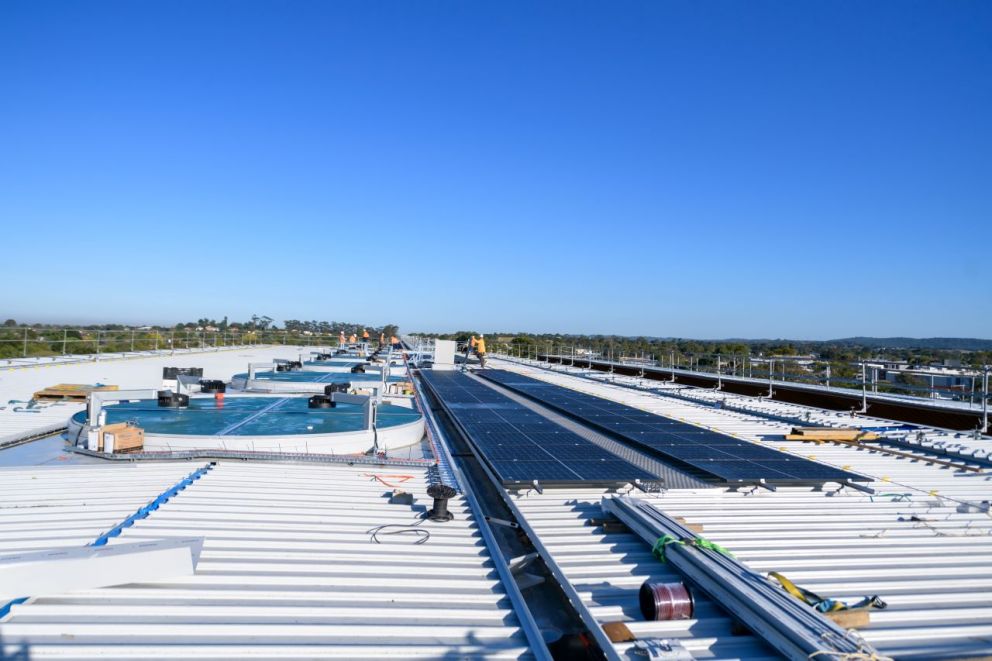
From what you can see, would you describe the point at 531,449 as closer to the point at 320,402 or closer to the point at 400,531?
the point at 400,531

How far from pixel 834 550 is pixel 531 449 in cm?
380

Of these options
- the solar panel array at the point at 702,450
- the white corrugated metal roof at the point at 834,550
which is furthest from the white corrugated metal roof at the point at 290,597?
the solar panel array at the point at 702,450

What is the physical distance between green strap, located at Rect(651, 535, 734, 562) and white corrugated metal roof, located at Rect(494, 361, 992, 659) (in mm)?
84

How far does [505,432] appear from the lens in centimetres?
913

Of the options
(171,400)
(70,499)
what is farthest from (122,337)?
(70,499)

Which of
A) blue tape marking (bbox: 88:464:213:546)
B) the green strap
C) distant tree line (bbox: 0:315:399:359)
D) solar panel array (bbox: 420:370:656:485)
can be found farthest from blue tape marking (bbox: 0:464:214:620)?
distant tree line (bbox: 0:315:399:359)

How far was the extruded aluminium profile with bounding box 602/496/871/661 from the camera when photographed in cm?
295

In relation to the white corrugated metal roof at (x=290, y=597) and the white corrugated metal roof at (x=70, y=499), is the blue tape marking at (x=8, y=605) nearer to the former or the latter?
the white corrugated metal roof at (x=290, y=597)

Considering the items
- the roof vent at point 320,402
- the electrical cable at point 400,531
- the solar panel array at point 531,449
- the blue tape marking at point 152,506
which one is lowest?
the electrical cable at point 400,531

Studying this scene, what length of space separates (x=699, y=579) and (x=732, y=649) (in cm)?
67

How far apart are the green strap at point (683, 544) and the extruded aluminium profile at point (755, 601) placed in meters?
0.03

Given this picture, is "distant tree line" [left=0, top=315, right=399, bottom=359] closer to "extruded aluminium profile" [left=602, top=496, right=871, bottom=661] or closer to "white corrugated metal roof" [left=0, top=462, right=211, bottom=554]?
"white corrugated metal roof" [left=0, top=462, right=211, bottom=554]

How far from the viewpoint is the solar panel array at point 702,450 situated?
265 inches

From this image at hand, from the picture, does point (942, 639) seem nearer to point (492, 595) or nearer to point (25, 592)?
point (492, 595)
